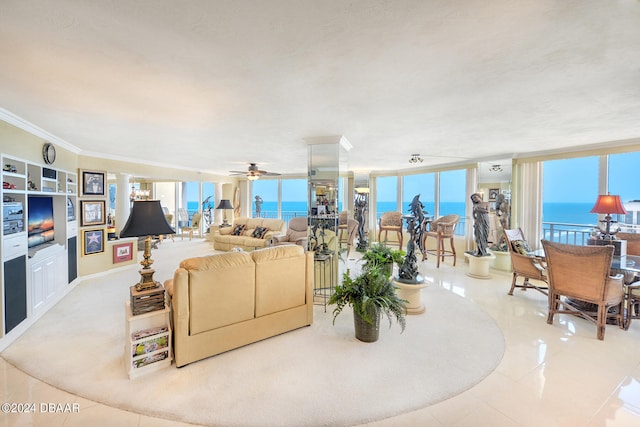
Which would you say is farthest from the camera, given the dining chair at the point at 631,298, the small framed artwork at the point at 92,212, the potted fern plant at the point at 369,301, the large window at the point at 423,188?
the large window at the point at 423,188

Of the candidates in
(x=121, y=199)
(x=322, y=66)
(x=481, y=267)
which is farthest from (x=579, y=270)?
(x=121, y=199)

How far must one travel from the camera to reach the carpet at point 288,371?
1.89 meters

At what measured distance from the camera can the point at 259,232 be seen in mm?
7488

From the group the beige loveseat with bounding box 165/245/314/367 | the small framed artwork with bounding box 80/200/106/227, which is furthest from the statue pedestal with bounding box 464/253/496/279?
the small framed artwork with bounding box 80/200/106/227

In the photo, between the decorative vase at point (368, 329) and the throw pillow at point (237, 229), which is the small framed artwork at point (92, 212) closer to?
the throw pillow at point (237, 229)

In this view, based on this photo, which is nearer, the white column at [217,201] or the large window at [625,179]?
the large window at [625,179]

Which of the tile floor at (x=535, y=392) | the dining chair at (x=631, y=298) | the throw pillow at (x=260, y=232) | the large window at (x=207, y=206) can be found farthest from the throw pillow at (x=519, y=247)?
the large window at (x=207, y=206)

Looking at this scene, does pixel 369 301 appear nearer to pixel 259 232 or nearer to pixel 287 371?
pixel 287 371

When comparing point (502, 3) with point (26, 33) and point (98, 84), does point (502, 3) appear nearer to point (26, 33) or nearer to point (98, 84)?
point (26, 33)

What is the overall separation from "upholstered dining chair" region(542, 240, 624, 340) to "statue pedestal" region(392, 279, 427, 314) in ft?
5.11

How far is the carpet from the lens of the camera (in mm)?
1890

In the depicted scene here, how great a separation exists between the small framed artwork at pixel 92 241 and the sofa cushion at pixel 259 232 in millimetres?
3401

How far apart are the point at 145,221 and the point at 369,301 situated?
2318mm

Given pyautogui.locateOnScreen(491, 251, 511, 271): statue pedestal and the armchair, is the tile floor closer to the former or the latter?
pyautogui.locateOnScreen(491, 251, 511, 271): statue pedestal
